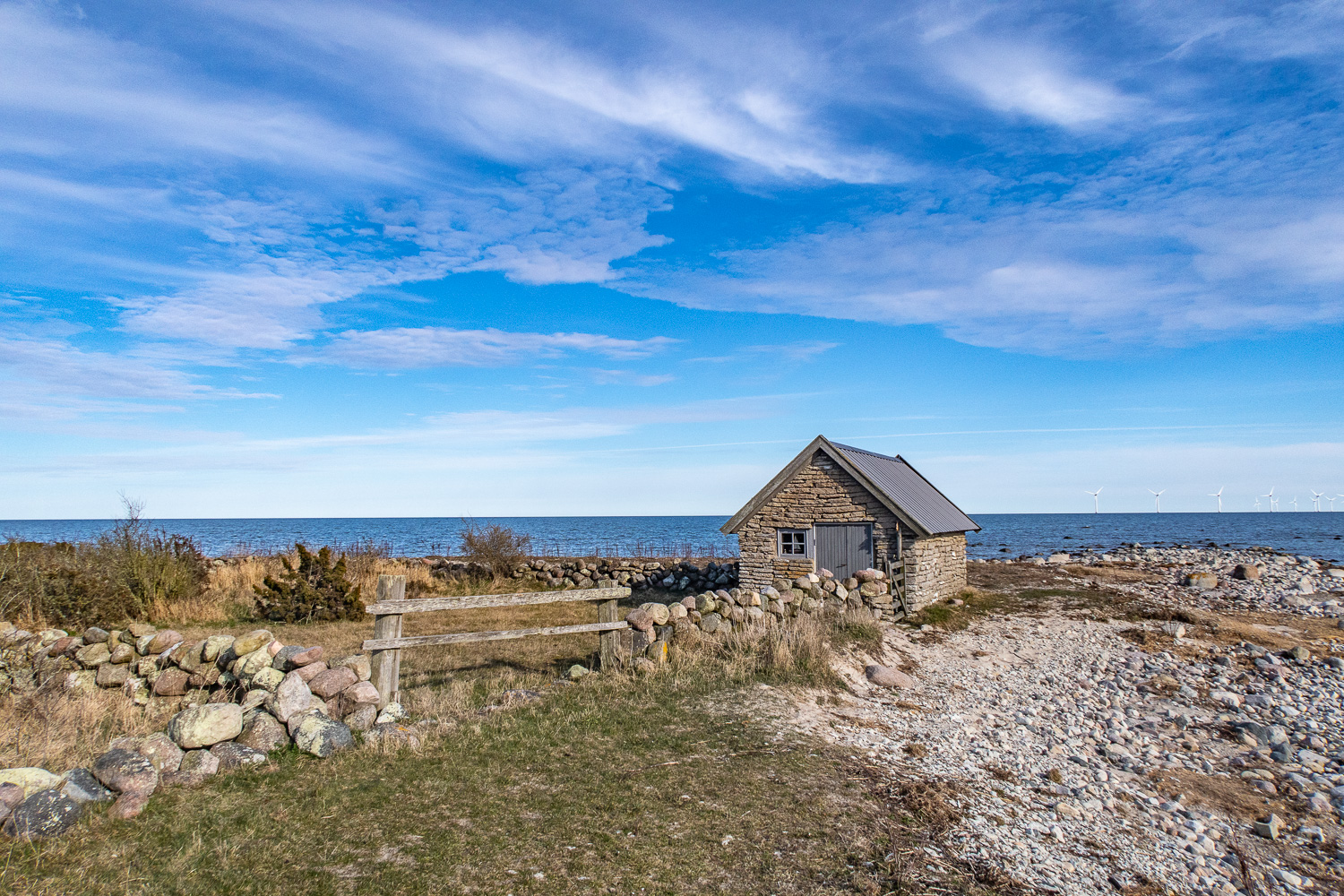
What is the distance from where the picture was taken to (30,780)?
17.9ft

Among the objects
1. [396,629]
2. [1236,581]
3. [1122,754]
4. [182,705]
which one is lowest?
[1122,754]

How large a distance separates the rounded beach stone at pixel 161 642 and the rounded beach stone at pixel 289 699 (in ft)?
12.3

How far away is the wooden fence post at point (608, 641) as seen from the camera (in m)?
10.9

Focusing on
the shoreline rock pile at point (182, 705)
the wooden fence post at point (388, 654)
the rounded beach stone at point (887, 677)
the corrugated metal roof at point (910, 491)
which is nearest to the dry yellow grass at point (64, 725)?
the shoreline rock pile at point (182, 705)

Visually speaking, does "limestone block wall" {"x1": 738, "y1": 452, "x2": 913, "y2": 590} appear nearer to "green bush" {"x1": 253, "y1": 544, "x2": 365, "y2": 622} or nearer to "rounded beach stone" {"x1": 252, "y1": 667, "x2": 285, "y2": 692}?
"green bush" {"x1": 253, "y1": 544, "x2": 365, "y2": 622}

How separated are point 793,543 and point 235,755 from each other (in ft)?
52.9

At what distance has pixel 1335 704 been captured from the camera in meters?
11.5

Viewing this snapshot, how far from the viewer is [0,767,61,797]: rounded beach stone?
5.33 metres

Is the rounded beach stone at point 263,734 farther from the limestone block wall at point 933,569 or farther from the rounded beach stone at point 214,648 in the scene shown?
the limestone block wall at point 933,569

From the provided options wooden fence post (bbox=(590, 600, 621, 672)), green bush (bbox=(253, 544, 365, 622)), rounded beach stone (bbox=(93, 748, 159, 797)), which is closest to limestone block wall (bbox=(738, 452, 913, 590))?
wooden fence post (bbox=(590, 600, 621, 672))

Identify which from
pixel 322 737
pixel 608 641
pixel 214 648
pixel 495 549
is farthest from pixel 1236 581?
pixel 214 648

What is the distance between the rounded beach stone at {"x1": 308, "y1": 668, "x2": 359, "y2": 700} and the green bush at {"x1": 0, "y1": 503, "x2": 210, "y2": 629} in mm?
7497

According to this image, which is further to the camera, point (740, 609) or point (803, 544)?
point (803, 544)

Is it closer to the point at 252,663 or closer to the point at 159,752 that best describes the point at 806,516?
the point at 252,663
